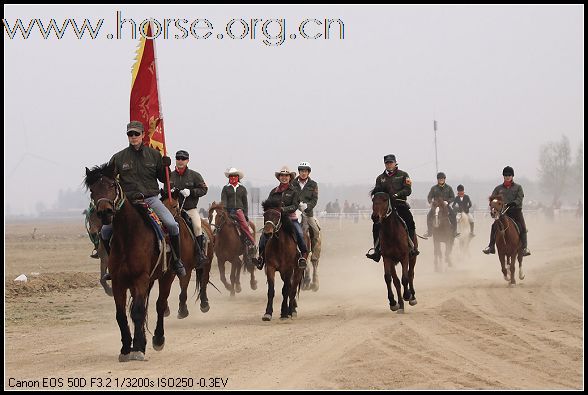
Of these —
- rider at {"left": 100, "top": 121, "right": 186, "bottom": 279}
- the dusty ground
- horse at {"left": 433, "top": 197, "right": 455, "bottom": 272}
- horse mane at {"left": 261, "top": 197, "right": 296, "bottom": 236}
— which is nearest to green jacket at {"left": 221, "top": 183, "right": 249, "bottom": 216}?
the dusty ground

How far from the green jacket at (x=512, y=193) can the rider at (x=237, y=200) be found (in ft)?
23.3

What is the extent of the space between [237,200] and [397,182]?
16.7ft

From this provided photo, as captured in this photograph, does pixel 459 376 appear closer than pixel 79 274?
Yes

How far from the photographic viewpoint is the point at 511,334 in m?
14.4

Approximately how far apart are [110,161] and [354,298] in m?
10.6

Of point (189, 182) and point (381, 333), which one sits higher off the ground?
point (189, 182)

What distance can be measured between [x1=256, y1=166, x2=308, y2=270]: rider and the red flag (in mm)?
3010

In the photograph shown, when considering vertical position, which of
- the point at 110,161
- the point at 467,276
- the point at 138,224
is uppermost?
the point at 110,161

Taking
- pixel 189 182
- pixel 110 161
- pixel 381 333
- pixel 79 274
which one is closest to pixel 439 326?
pixel 381 333

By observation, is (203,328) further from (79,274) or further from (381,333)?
(79,274)

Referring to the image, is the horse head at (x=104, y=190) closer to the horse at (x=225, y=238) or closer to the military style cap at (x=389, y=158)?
the military style cap at (x=389, y=158)

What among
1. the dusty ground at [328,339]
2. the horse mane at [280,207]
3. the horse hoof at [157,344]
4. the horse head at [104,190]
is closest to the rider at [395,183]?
the horse mane at [280,207]

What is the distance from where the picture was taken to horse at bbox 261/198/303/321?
17062mm

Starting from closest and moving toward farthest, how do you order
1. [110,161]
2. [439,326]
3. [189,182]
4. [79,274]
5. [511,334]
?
[110,161] < [511,334] < [439,326] < [189,182] < [79,274]
